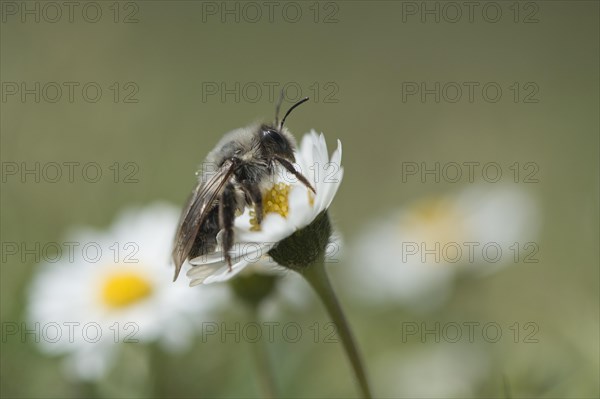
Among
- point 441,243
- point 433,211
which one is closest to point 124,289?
point 441,243

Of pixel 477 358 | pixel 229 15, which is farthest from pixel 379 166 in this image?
pixel 229 15

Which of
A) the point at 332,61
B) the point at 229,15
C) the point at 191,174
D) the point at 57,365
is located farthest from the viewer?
the point at 229,15

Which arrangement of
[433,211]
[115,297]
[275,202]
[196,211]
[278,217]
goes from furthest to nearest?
[433,211]
[115,297]
[275,202]
[196,211]
[278,217]

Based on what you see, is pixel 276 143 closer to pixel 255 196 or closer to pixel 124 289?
pixel 255 196

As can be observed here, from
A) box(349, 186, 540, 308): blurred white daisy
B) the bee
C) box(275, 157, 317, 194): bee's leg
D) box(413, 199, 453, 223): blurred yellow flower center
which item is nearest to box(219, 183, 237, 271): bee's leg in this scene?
the bee

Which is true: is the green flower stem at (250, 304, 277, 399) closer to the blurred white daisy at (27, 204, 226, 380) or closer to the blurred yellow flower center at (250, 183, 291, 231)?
the blurred white daisy at (27, 204, 226, 380)

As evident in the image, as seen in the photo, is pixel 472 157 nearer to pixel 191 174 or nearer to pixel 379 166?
pixel 379 166
